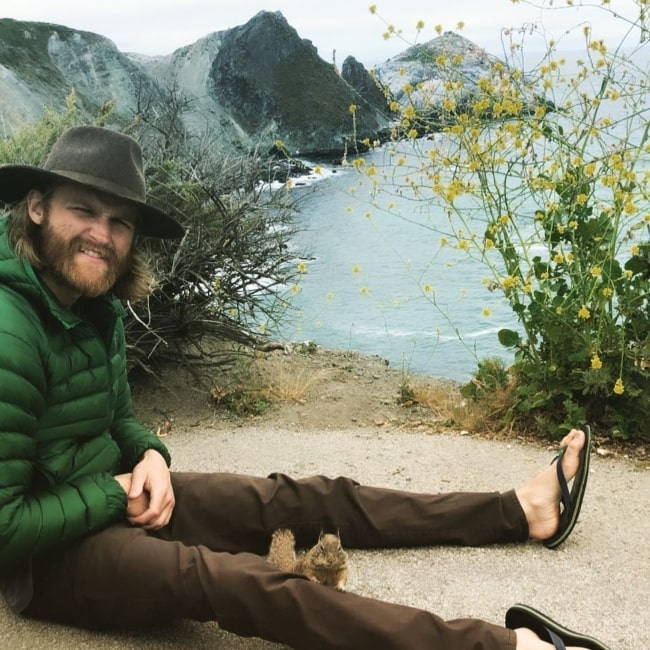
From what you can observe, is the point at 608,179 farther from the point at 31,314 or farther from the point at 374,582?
the point at 31,314

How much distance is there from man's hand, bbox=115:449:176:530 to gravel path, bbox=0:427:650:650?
350 millimetres

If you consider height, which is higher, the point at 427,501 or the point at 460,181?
the point at 460,181

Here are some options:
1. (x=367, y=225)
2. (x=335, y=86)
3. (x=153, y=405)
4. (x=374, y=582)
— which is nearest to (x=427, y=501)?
(x=374, y=582)

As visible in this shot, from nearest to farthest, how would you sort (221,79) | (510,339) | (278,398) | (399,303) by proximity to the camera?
(510,339) < (278,398) < (399,303) < (221,79)

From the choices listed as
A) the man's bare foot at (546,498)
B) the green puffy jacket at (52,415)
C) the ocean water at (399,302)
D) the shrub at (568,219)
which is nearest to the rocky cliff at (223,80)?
the ocean water at (399,302)

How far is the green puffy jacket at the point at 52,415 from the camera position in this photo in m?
2.17

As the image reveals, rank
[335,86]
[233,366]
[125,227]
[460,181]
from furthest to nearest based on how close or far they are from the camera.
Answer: [335,86], [233,366], [460,181], [125,227]

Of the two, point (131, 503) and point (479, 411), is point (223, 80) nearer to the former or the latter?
point (479, 411)

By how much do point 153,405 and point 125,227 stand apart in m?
3.27

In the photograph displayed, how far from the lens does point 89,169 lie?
247cm

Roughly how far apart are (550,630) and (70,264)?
1.87m

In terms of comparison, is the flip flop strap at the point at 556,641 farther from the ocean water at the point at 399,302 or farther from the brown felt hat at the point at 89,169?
the ocean water at the point at 399,302

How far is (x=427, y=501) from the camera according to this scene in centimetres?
301

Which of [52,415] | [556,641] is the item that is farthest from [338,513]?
[52,415]
